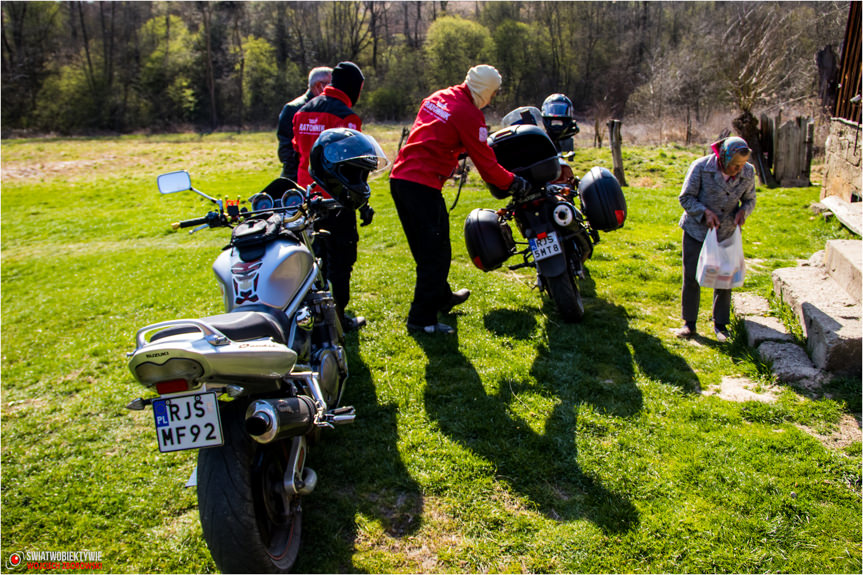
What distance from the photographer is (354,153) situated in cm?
377

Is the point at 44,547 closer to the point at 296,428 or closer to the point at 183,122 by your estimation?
the point at 296,428

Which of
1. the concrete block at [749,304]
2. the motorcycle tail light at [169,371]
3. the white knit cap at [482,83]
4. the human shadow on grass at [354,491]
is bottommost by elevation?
the human shadow on grass at [354,491]

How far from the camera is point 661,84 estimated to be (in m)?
29.6

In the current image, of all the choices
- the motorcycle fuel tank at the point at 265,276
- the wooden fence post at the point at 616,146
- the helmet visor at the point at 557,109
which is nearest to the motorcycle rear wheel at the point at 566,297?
the helmet visor at the point at 557,109

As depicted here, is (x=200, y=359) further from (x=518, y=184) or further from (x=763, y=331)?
(x=763, y=331)

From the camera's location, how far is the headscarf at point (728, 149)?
15.1 ft

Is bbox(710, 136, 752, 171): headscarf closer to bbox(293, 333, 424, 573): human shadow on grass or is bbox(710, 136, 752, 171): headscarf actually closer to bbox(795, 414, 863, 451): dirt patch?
bbox(795, 414, 863, 451): dirt patch

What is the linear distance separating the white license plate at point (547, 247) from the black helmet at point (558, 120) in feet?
6.76

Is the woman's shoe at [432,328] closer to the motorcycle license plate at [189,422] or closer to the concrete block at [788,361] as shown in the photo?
the concrete block at [788,361]

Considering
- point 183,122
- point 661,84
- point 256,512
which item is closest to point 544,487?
point 256,512

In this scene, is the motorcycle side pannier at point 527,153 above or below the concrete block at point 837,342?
above

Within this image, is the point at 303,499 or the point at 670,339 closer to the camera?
the point at 303,499

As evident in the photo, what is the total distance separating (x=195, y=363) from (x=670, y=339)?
4216mm

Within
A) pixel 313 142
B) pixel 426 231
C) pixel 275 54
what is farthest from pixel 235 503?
pixel 275 54
